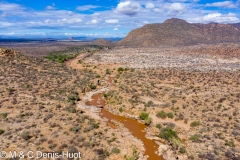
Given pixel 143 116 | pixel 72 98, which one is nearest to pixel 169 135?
pixel 143 116

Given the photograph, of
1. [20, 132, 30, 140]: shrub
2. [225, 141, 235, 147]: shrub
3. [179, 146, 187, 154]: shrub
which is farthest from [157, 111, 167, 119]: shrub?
[20, 132, 30, 140]: shrub

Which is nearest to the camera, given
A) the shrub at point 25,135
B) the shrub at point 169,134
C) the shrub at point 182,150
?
the shrub at point 25,135

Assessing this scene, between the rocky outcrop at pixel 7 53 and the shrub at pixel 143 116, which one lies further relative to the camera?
the rocky outcrop at pixel 7 53

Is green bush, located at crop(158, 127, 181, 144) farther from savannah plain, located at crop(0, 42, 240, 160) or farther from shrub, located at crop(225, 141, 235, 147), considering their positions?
shrub, located at crop(225, 141, 235, 147)

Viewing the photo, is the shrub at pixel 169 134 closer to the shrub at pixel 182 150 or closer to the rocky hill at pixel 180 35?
the shrub at pixel 182 150

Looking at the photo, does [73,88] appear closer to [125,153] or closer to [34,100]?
[34,100]

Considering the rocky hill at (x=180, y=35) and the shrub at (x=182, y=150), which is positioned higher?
the rocky hill at (x=180, y=35)

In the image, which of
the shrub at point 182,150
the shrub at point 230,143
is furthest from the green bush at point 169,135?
the shrub at point 230,143
